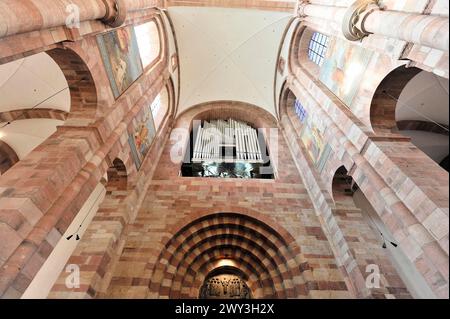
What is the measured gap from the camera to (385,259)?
6.04 metres

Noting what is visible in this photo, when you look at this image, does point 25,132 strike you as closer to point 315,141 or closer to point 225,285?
point 225,285

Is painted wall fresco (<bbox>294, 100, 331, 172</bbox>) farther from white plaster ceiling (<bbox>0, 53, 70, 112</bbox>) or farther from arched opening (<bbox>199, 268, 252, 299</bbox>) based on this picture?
white plaster ceiling (<bbox>0, 53, 70, 112</bbox>)

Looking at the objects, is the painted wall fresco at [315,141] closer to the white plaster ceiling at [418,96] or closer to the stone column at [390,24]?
the white plaster ceiling at [418,96]

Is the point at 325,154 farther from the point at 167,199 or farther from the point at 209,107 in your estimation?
the point at 209,107

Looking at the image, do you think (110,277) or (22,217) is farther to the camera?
(110,277)

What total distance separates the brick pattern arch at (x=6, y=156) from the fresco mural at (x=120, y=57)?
20.6 feet

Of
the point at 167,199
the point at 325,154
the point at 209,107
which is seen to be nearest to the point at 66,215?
the point at 167,199

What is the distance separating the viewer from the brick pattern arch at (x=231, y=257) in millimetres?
6645

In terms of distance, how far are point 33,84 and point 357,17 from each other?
379 inches

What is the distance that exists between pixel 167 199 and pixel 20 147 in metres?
6.69

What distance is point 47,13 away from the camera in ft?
13.3

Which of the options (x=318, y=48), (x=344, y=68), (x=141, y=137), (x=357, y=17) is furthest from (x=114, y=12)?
(x=318, y=48)

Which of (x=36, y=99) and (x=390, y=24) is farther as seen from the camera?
(x=36, y=99)
